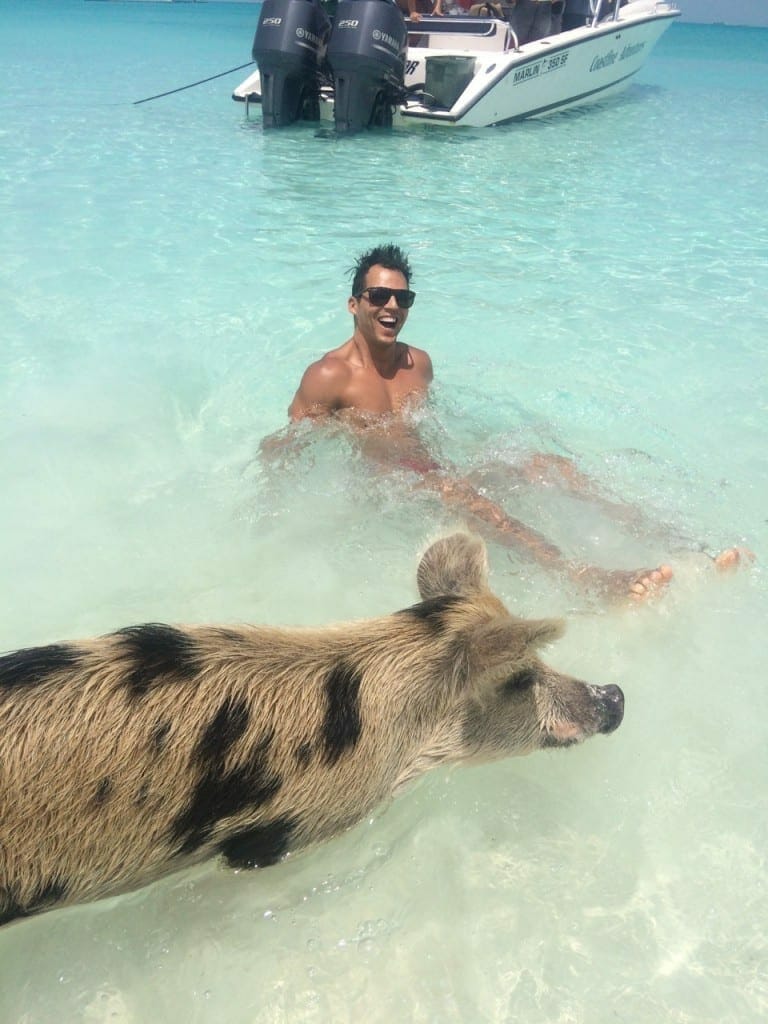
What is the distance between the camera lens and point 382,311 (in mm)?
4602

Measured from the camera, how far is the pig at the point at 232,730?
1.96m

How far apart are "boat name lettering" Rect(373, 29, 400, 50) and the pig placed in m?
12.4

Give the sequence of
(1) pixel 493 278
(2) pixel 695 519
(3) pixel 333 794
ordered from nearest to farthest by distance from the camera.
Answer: (3) pixel 333 794, (2) pixel 695 519, (1) pixel 493 278

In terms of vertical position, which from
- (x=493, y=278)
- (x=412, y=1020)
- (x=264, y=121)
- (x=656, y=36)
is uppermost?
(x=656, y=36)

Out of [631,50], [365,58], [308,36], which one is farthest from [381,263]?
[631,50]

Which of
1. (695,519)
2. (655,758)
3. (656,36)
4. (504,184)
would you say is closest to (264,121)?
(504,184)

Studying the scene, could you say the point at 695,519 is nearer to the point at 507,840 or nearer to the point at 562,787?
the point at 562,787

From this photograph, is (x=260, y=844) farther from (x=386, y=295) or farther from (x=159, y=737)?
(x=386, y=295)

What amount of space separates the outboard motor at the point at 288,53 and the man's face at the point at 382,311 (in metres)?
10.4

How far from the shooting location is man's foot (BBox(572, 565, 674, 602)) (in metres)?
3.78

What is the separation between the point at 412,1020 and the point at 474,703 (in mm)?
959

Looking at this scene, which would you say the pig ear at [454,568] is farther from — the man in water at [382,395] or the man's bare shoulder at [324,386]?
the man's bare shoulder at [324,386]

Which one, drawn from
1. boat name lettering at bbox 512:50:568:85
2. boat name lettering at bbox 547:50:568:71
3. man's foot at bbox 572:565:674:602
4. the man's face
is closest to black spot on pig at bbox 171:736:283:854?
man's foot at bbox 572:565:674:602

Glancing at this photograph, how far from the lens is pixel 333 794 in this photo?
2258 mm
